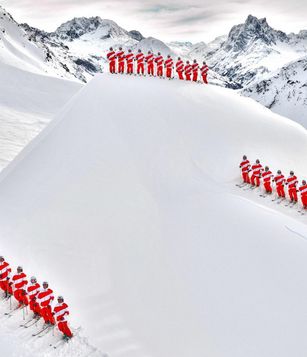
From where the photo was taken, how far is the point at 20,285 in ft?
59.2

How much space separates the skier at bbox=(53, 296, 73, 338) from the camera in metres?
16.3

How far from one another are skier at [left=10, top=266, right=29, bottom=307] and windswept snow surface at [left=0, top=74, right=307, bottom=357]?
1.38m

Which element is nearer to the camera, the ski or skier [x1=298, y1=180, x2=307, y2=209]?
the ski

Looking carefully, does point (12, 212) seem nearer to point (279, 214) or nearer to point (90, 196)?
point (90, 196)

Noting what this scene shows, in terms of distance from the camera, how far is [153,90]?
33.6m

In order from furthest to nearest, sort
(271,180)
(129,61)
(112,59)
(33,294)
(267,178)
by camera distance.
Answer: (129,61) < (112,59) < (271,180) < (267,178) < (33,294)

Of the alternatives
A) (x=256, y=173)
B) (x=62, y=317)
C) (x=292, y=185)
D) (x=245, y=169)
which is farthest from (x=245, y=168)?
(x=62, y=317)

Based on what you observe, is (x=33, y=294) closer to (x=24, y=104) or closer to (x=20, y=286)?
(x=20, y=286)

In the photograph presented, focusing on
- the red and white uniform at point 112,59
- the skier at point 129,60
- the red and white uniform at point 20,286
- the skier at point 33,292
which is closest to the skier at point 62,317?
the skier at point 33,292

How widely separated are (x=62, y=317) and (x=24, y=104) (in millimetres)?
52335

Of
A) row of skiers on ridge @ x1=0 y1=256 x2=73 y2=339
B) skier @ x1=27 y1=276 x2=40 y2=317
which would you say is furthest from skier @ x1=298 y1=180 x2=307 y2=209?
skier @ x1=27 y1=276 x2=40 y2=317

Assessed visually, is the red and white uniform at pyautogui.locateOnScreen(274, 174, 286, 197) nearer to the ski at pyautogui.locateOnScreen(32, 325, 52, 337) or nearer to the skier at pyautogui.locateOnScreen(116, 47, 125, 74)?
the ski at pyautogui.locateOnScreen(32, 325, 52, 337)

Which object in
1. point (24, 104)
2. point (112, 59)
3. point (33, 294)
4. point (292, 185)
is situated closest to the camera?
point (33, 294)

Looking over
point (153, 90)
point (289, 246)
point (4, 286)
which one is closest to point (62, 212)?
point (4, 286)
